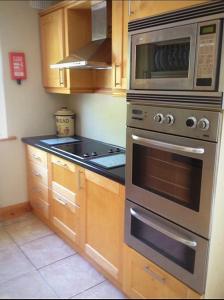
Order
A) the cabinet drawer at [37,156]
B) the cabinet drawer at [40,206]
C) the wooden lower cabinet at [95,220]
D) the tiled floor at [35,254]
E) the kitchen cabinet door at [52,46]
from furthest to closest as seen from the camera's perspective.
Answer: the cabinet drawer at [40,206], the cabinet drawer at [37,156], the kitchen cabinet door at [52,46], the tiled floor at [35,254], the wooden lower cabinet at [95,220]

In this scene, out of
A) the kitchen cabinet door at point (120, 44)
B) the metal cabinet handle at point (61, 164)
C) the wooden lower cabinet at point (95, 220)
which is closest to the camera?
the wooden lower cabinet at point (95, 220)

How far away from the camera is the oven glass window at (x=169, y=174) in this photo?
1.15m

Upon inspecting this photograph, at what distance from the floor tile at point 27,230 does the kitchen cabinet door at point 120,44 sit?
57.5 inches

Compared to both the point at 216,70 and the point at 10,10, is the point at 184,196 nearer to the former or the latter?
the point at 216,70

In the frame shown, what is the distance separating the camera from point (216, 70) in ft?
3.27

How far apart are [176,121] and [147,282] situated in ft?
2.58

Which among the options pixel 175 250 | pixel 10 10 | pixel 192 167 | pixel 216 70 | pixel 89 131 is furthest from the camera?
pixel 89 131

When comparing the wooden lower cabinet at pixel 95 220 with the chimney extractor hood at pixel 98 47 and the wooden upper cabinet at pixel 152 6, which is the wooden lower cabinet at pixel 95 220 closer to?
the chimney extractor hood at pixel 98 47

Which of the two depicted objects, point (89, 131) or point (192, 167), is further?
point (89, 131)

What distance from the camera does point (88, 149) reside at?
2303 millimetres

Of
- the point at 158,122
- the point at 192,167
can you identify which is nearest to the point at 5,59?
the point at 158,122

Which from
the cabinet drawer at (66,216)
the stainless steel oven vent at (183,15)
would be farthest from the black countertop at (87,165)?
the stainless steel oven vent at (183,15)

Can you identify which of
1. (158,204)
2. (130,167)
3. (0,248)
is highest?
(130,167)

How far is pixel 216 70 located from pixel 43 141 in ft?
6.23
